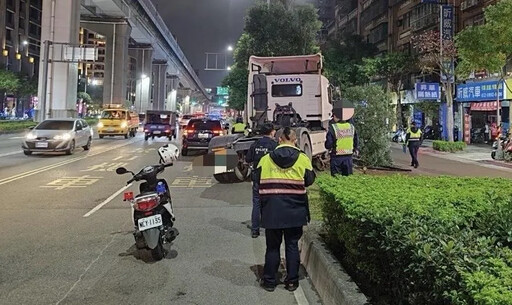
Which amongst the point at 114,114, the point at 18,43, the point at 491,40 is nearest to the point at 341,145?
the point at 491,40

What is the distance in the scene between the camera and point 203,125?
2112 cm

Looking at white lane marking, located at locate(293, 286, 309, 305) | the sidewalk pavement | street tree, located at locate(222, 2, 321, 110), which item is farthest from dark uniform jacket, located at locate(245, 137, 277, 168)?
street tree, located at locate(222, 2, 321, 110)

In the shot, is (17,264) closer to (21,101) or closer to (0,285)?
(0,285)

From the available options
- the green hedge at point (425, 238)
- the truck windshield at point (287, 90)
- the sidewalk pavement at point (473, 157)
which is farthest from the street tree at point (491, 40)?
the green hedge at point (425, 238)

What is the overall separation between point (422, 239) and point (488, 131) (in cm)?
3308

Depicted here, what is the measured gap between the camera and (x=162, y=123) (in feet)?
107

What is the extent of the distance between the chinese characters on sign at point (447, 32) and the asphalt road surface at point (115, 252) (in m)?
22.3

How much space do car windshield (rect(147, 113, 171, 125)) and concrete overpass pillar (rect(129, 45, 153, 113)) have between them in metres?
34.8

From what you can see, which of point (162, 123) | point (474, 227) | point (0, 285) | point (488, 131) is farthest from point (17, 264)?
point (488, 131)

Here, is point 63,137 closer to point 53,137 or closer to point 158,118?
point 53,137

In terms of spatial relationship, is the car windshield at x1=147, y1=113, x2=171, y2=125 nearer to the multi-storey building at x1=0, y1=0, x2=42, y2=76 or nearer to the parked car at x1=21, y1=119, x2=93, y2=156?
the parked car at x1=21, y1=119, x2=93, y2=156

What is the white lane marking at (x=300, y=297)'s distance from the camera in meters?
4.62

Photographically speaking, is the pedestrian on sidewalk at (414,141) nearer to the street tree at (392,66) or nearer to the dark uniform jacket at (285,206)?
the dark uniform jacket at (285,206)

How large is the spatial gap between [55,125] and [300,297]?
59.2ft
